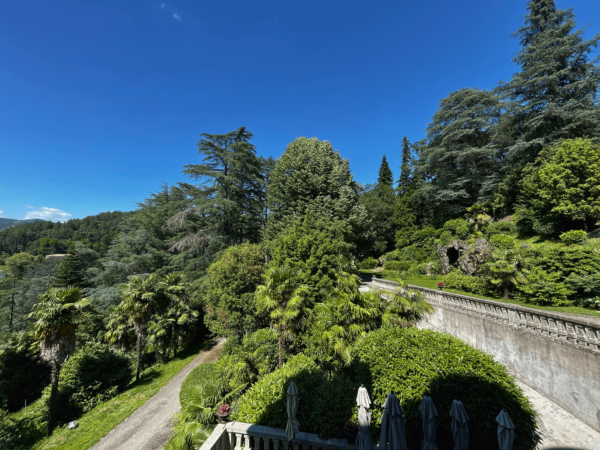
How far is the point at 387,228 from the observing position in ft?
129

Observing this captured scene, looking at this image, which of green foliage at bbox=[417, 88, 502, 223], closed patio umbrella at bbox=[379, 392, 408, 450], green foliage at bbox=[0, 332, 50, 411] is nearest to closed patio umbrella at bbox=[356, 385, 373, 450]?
closed patio umbrella at bbox=[379, 392, 408, 450]

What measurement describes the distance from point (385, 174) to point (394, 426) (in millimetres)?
62314

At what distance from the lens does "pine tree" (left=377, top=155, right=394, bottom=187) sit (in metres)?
60.1

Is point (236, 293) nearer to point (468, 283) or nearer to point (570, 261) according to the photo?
point (468, 283)

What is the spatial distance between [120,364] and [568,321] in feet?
80.0

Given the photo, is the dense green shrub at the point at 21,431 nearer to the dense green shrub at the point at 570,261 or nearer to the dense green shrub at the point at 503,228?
the dense green shrub at the point at 570,261

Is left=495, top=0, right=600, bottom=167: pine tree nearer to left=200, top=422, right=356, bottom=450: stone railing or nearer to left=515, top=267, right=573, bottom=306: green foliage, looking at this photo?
left=515, top=267, right=573, bottom=306: green foliage

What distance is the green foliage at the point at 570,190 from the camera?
14.9m

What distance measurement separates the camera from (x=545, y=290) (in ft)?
37.8

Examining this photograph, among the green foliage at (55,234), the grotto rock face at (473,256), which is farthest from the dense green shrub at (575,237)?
the green foliage at (55,234)

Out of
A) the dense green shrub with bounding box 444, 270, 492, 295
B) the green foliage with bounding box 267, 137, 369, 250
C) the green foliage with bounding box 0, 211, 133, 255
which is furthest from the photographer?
the green foliage with bounding box 0, 211, 133, 255

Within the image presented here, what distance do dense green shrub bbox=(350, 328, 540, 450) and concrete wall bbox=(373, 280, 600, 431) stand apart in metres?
4.04

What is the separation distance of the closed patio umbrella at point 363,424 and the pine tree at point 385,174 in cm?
5962

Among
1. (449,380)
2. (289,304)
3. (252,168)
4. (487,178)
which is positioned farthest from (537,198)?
(252,168)
